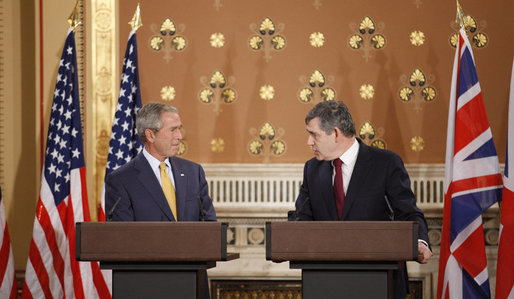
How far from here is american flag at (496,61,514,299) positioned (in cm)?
369

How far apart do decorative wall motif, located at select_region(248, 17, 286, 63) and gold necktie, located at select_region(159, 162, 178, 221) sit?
180cm

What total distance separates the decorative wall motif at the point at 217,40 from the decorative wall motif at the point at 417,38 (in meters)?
1.39

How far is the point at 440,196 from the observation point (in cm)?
452

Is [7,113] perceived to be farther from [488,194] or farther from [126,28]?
[488,194]

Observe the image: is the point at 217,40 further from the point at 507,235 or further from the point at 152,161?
the point at 507,235

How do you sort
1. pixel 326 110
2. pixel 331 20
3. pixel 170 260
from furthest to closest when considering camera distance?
pixel 331 20 → pixel 326 110 → pixel 170 260

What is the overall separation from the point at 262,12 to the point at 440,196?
6.12 feet

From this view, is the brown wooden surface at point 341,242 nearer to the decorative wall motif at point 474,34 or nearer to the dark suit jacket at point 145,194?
the dark suit jacket at point 145,194

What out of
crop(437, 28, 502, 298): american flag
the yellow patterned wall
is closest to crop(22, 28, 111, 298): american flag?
the yellow patterned wall

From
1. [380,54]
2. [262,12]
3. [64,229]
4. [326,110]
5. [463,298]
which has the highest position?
[262,12]

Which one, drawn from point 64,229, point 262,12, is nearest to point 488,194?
point 262,12

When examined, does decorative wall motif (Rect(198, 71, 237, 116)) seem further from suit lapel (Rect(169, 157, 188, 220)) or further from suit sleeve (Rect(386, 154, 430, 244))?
suit sleeve (Rect(386, 154, 430, 244))

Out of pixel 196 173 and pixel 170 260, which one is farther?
pixel 196 173

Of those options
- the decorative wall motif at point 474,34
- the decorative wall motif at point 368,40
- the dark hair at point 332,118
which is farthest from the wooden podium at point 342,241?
the decorative wall motif at point 474,34
